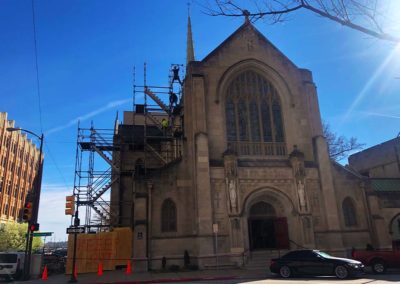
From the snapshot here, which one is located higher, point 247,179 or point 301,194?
point 247,179

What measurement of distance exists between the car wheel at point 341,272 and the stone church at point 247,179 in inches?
263

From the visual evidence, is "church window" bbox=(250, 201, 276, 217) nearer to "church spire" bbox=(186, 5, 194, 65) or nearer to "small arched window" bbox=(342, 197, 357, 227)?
"small arched window" bbox=(342, 197, 357, 227)

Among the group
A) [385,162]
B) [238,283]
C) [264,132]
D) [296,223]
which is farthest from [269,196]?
[385,162]

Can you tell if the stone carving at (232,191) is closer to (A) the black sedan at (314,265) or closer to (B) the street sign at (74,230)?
(A) the black sedan at (314,265)

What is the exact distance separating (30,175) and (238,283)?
2773 inches

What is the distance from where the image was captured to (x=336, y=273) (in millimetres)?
16391

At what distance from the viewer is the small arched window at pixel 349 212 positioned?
2541cm

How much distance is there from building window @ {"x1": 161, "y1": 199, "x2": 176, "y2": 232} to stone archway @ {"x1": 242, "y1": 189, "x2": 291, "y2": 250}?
4805 mm

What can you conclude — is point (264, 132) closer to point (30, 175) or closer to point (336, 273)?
point (336, 273)

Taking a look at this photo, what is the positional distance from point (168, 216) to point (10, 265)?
9465 mm

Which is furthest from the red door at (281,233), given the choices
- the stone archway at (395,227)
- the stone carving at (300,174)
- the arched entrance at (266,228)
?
the stone archway at (395,227)

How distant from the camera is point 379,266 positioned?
18.9 m

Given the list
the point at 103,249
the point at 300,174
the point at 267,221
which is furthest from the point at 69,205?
the point at 300,174

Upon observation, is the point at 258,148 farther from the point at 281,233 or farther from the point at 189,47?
the point at 189,47
